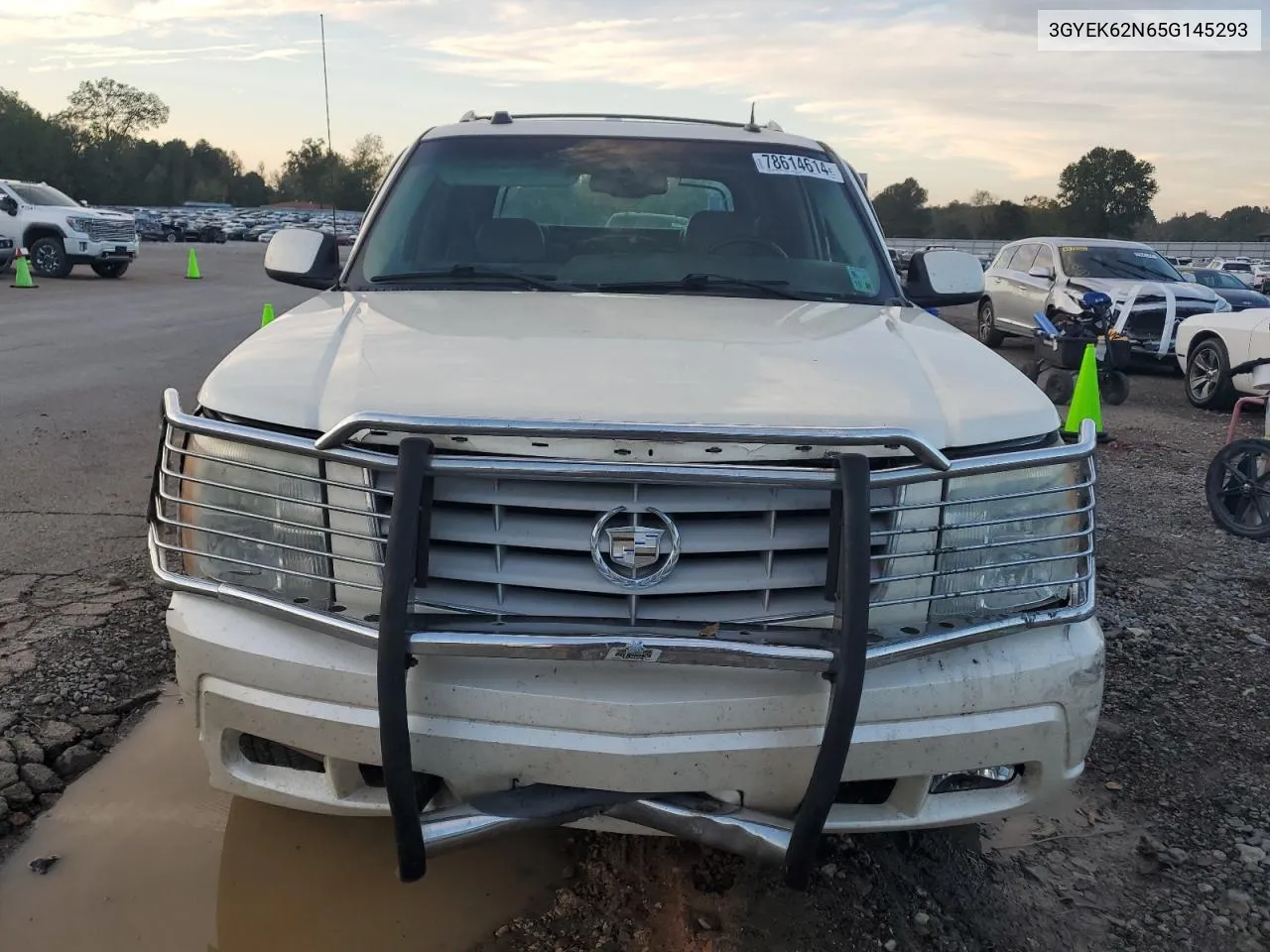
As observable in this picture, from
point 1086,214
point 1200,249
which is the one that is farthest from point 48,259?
point 1086,214

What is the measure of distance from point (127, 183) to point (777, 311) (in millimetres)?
109256

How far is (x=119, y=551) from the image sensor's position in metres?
4.77

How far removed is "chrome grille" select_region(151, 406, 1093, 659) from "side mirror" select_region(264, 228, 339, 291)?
1627mm

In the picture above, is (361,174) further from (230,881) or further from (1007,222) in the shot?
(230,881)

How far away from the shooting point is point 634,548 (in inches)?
80.9

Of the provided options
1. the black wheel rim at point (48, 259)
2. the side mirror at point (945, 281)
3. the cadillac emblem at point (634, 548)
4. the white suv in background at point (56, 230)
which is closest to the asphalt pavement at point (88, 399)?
the white suv in background at point (56, 230)

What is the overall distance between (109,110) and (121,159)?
49.3 ft

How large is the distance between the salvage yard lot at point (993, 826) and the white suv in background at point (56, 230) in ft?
Answer: 57.4

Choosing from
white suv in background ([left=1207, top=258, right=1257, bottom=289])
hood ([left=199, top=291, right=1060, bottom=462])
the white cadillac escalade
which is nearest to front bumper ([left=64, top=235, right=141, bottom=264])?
hood ([left=199, top=291, right=1060, bottom=462])

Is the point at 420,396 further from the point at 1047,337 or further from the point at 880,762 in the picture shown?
the point at 1047,337

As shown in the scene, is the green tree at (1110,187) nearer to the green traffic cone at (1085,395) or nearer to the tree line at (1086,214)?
the tree line at (1086,214)

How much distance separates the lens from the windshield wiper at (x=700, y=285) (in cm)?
329

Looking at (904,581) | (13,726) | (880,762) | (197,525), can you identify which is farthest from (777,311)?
(13,726)

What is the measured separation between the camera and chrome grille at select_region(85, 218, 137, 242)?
2191 centimetres
